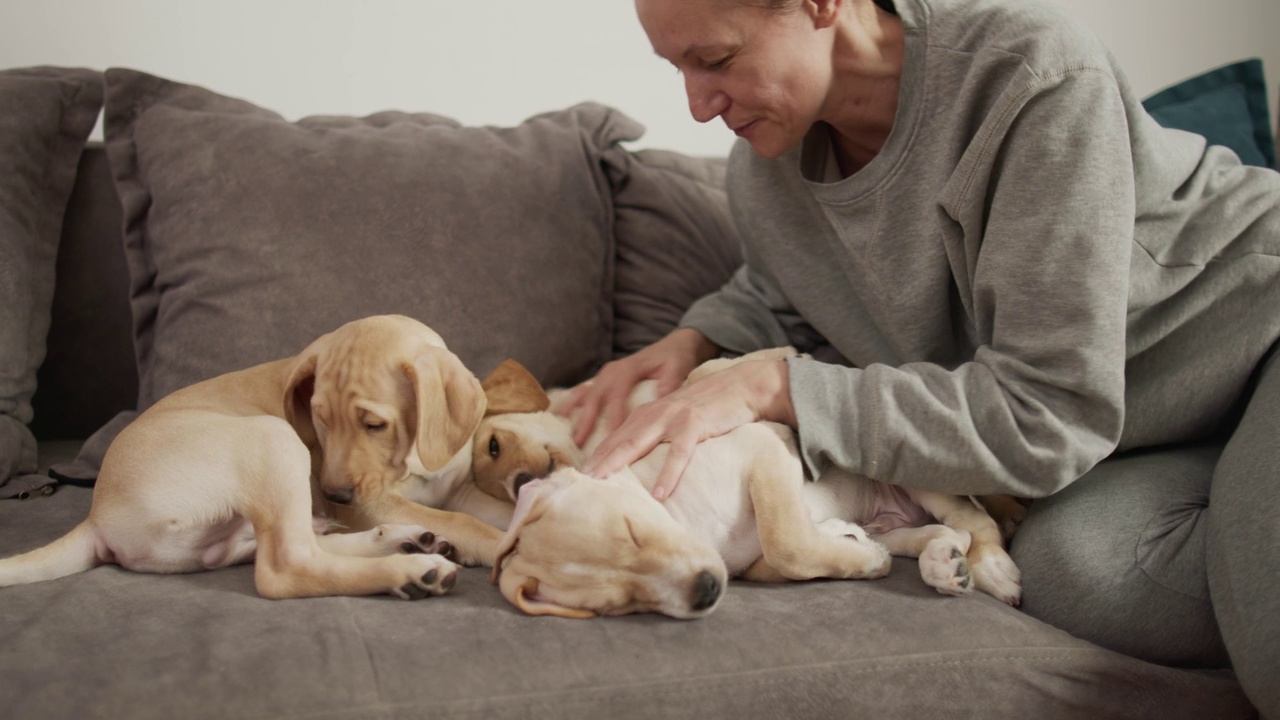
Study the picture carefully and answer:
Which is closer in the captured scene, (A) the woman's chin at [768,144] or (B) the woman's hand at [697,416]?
(B) the woman's hand at [697,416]

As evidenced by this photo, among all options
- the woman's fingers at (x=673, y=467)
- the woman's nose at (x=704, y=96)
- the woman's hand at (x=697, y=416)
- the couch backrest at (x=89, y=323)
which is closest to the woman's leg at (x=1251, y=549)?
the woman's hand at (x=697, y=416)

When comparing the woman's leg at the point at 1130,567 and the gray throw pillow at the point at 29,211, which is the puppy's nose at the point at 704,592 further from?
the gray throw pillow at the point at 29,211

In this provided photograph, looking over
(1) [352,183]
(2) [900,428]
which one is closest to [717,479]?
(2) [900,428]

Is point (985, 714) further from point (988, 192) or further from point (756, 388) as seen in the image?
point (988, 192)

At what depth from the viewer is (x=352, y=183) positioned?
234 centimetres

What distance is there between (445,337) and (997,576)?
1.31 meters

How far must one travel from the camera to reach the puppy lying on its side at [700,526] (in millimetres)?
1459

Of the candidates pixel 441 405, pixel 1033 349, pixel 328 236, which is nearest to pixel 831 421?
pixel 1033 349

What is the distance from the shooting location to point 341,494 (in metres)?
1.80

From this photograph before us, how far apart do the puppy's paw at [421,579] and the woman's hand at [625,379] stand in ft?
1.79

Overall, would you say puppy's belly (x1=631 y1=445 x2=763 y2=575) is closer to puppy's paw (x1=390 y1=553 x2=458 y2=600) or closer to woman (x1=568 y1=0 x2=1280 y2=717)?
woman (x1=568 y1=0 x2=1280 y2=717)

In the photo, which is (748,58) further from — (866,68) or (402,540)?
(402,540)

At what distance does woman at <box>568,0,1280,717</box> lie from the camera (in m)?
1.61

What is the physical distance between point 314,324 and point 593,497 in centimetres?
100
